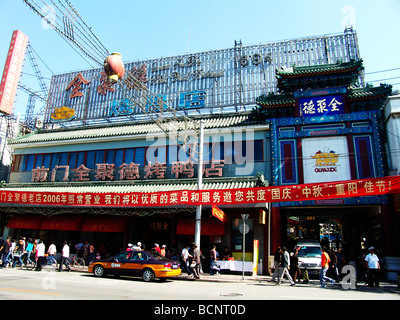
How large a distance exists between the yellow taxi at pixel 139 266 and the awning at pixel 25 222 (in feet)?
35.0

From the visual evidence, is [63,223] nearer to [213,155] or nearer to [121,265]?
[121,265]

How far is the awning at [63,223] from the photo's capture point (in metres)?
22.6

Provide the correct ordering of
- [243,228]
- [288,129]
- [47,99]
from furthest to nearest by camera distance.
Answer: [47,99], [288,129], [243,228]

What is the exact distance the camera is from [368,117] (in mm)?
19172

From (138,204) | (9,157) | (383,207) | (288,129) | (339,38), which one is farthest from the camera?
(9,157)

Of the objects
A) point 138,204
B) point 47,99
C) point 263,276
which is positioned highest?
point 47,99

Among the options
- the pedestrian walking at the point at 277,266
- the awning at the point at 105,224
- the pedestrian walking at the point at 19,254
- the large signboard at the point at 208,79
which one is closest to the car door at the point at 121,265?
the awning at the point at 105,224

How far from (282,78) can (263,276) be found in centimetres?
1301

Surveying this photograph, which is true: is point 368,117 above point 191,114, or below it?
below

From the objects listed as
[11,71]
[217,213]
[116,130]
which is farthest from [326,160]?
[11,71]

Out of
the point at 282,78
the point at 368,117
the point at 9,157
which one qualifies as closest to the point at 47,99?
the point at 9,157

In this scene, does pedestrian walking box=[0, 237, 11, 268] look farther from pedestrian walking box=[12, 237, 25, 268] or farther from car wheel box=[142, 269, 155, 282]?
car wheel box=[142, 269, 155, 282]

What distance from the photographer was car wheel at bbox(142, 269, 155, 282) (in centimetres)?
1442
